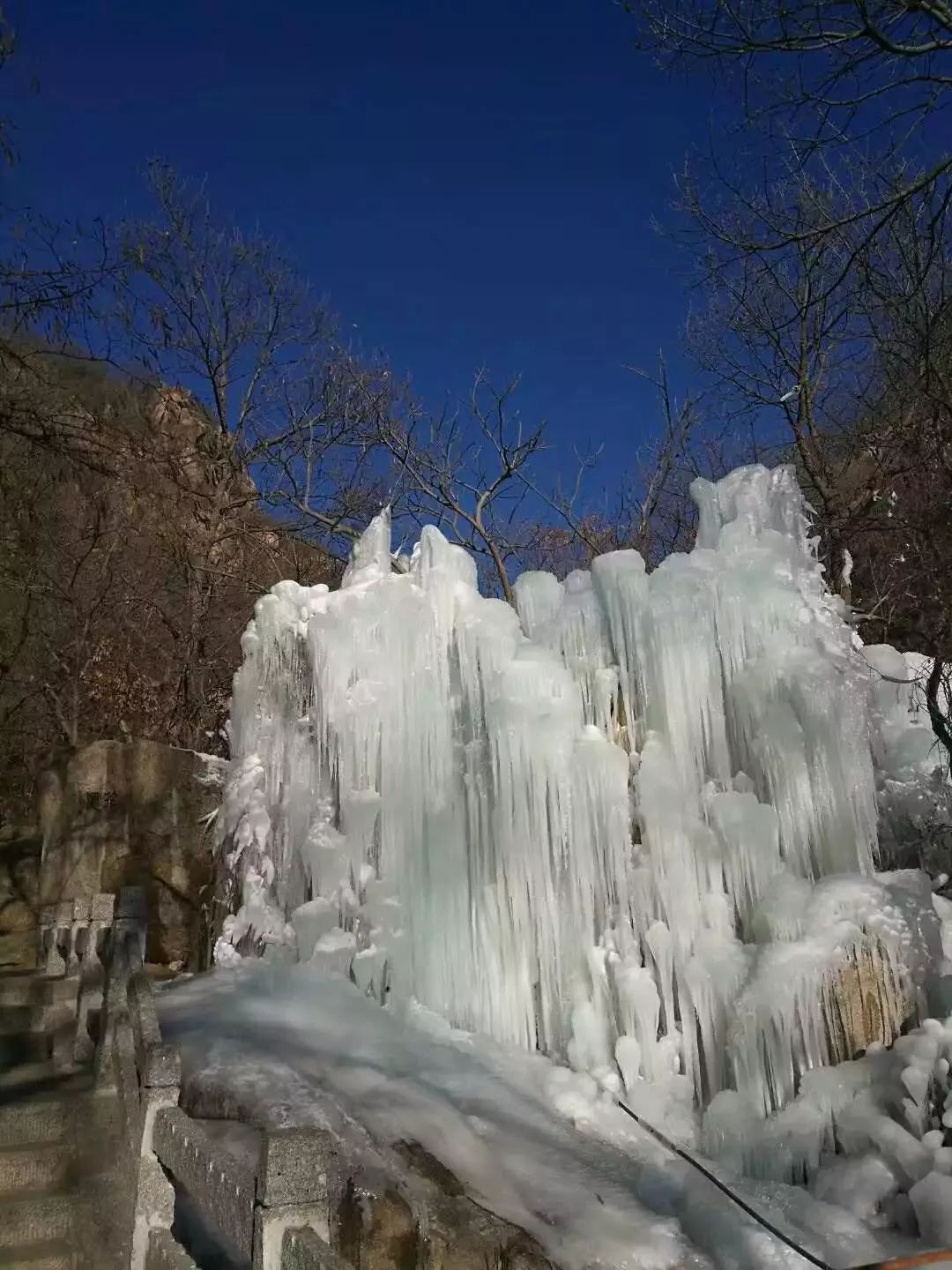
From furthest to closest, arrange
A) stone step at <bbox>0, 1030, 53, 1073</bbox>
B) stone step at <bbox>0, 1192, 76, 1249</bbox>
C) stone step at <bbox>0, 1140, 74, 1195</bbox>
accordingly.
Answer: stone step at <bbox>0, 1030, 53, 1073</bbox> → stone step at <bbox>0, 1140, 74, 1195</bbox> → stone step at <bbox>0, 1192, 76, 1249</bbox>

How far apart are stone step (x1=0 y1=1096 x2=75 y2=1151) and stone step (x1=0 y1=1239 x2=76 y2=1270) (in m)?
0.67

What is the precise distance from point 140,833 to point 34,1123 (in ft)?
19.5

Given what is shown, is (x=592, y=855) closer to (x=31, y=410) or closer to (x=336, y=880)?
(x=336, y=880)

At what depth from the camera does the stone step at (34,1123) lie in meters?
4.96

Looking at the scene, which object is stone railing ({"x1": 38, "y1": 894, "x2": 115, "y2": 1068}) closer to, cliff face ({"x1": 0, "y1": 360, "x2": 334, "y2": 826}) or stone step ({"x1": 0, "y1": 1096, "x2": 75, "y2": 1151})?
stone step ({"x1": 0, "y1": 1096, "x2": 75, "y2": 1151})

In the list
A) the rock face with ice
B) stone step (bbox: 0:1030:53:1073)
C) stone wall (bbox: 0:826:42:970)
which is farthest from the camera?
stone wall (bbox: 0:826:42:970)

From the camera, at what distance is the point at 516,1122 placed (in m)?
5.57

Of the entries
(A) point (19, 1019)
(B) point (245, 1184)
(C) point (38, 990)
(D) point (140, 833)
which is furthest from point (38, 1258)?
(D) point (140, 833)

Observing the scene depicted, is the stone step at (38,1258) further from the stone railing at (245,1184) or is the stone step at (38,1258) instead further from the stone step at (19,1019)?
the stone step at (19,1019)

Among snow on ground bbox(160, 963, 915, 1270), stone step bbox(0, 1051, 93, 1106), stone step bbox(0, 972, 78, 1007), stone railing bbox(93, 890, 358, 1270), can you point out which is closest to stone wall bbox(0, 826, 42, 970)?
stone step bbox(0, 972, 78, 1007)

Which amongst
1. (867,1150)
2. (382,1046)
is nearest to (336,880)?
(382,1046)

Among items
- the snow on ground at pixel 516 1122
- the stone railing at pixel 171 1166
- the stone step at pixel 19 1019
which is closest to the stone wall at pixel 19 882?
the stone step at pixel 19 1019

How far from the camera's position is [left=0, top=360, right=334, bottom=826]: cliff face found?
51.9 feet

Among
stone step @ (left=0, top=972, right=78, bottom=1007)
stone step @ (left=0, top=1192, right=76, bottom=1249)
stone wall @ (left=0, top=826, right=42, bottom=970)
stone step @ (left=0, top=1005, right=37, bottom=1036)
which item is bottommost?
stone step @ (left=0, top=1192, right=76, bottom=1249)
